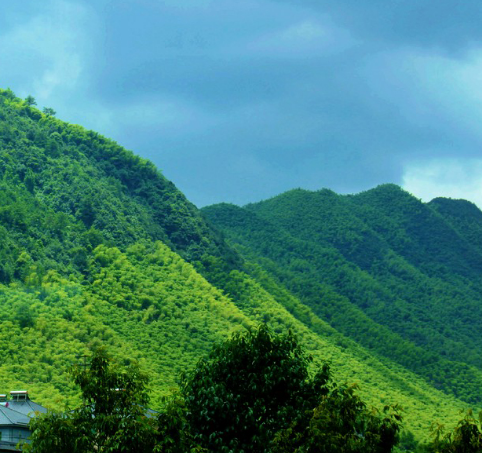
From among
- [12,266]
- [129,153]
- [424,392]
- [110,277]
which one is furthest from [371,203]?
[12,266]

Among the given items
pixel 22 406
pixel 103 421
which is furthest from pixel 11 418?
pixel 103 421

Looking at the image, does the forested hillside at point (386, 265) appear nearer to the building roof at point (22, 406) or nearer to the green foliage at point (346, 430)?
the building roof at point (22, 406)

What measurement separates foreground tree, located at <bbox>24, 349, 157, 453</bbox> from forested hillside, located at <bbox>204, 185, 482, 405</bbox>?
75134mm

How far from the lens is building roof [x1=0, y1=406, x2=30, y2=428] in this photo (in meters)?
35.3

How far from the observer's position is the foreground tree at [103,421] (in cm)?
2189

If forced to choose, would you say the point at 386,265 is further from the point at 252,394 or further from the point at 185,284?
the point at 252,394

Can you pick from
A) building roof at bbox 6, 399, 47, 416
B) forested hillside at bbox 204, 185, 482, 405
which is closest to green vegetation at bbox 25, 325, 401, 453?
building roof at bbox 6, 399, 47, 416

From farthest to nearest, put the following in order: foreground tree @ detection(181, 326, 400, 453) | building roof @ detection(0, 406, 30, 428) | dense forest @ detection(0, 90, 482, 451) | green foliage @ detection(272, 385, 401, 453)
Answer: dense forest @ detection(0, 90, 482, 451) → building roof @ detection(0, 406, 30, 428) → foreground tree @ detection(181, 326, 400, 453) → green foliage @ detection(272, 385, 401, 453)

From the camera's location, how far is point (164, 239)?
100000 millimetres

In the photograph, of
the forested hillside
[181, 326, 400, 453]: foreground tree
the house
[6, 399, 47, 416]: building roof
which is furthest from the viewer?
the forested hillside

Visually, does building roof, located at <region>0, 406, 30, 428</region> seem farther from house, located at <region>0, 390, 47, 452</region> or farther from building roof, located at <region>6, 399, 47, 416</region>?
building roof, located at <region>6, 399, 47, 416</region>

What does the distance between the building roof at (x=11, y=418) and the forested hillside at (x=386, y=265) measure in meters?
65.2

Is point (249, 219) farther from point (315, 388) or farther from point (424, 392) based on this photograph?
point (315, 388)

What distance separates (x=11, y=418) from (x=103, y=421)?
1488 centimetres
